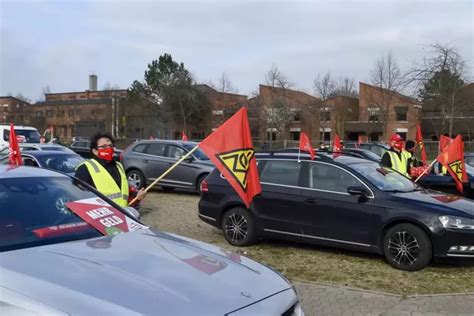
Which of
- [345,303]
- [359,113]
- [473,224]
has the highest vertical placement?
[359,113]

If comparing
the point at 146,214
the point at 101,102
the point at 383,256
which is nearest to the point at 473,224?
the point at 383,256

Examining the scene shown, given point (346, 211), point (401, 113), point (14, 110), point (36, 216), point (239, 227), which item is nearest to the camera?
point (36, 216)

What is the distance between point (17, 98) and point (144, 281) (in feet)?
323

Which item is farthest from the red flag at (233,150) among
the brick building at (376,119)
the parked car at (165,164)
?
the brick building at (376,119)

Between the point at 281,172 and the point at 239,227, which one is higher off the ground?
the point at 281,172

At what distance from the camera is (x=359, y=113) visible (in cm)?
6481

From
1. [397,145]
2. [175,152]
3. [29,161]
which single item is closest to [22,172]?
[397,145]

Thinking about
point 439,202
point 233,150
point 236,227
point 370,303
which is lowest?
point 370,303

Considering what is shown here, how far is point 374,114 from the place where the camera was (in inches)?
2277

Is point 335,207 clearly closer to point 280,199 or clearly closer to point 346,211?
point 346,211

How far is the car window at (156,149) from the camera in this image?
627 inches

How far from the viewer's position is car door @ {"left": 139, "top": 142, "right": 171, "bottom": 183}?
15.6 m

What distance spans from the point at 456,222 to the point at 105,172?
15.1ft

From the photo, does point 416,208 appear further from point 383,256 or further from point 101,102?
point 101,102
